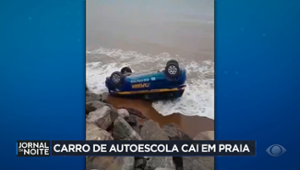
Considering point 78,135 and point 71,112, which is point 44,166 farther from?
point 71,112

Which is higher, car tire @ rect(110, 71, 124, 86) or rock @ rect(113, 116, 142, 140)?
car tire @ rect(110, 71, 124, 86)

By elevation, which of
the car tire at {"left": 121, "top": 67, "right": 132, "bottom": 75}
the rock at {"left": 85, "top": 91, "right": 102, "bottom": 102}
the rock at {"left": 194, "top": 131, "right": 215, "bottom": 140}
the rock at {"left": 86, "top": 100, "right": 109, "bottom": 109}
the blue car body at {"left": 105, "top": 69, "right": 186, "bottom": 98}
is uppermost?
the car tire at {"left": 121, "top": 67, "right": 132, "bottom": 75}

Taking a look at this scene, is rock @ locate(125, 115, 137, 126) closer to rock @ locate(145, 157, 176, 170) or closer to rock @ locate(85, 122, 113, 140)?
rock @ locate(85, 122, 113, 140)

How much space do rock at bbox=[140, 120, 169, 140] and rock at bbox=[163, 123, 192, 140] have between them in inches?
1.6

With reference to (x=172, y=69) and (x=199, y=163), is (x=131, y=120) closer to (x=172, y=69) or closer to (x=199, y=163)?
(x=172, y=69)

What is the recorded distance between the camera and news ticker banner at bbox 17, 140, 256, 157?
1934 mm

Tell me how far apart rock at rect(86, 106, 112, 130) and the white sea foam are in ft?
0.51

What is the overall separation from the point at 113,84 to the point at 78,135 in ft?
1.63

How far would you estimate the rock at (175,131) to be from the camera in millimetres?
1918

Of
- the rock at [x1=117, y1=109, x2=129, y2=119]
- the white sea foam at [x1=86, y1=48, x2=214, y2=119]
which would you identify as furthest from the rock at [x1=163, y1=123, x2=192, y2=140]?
the rock at [x1=117, y1=109, x2=129, y2=119]

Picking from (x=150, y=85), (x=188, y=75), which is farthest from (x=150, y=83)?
(x=188, y=75)

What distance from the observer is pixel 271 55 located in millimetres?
1930

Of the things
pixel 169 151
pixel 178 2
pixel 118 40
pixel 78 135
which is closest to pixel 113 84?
pixel 118 40

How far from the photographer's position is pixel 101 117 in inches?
74.9
